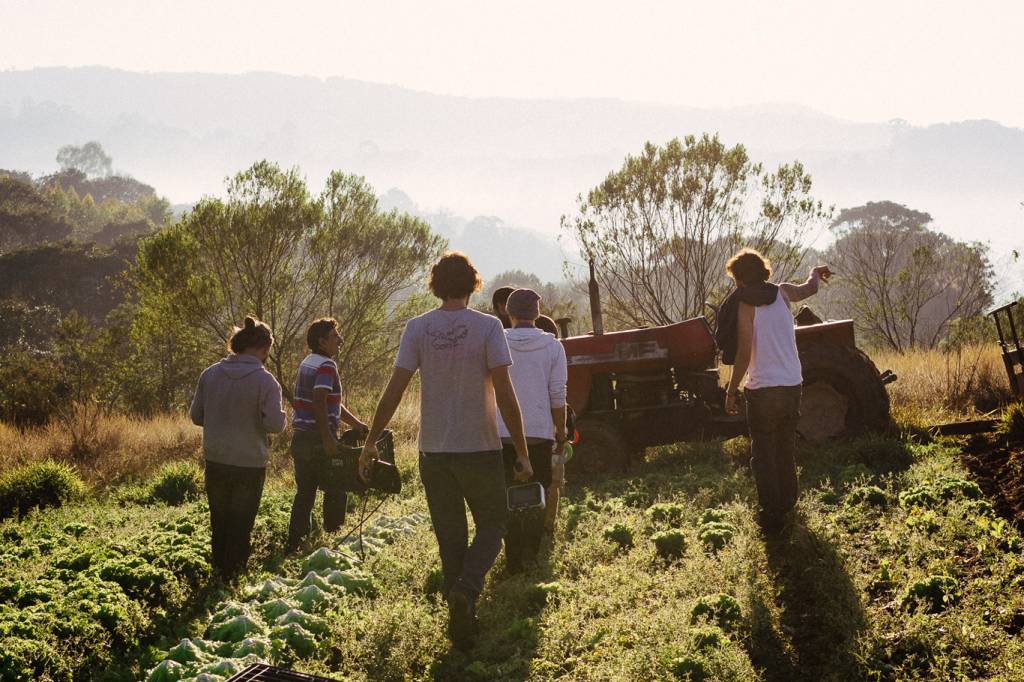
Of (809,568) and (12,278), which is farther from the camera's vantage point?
(12,278)

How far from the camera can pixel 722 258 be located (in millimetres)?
22094

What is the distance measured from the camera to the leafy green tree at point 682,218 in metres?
19.7

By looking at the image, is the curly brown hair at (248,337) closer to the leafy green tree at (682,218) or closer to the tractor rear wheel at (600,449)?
the tractor rear wheel at (600,449)

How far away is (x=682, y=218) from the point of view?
20047 millimetres

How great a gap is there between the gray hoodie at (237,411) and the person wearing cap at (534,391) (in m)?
1.65

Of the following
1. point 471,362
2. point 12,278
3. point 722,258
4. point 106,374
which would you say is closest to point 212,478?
point 471,362

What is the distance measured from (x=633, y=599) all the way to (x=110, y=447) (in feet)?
37.8

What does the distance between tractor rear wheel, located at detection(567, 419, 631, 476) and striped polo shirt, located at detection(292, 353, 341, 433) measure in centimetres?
298

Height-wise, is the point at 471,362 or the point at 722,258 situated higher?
the point at 722,258

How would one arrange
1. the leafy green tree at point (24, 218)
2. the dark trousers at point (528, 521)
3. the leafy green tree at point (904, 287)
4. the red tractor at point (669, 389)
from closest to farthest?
the dark trousers at point (528, 521), the red tractor at point (669, 389), the leafy green tree at point (904, 287), the leafy green tree at point (24, 218)

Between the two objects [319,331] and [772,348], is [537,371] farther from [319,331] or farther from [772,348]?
[319,331]

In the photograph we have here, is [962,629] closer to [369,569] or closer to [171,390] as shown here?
[369,569]

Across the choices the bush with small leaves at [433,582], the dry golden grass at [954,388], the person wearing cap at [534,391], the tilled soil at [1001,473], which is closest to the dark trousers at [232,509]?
the bush with small leaves at [433,582]

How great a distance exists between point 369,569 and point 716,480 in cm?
341
